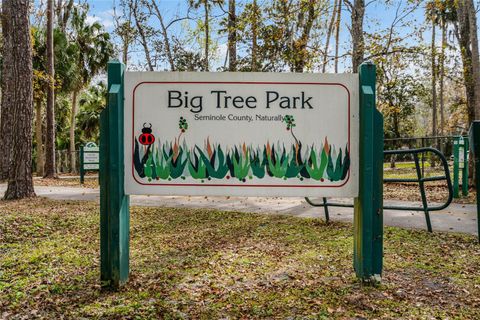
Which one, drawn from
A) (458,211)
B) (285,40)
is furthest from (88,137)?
(458,211)

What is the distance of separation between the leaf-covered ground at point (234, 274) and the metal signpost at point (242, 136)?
0.38 m

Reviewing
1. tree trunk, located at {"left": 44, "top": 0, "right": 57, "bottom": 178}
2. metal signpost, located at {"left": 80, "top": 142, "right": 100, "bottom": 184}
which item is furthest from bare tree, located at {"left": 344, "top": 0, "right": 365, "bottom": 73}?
tree trunk, located at {"left": 44, "top": 0, "right": 57, "bottom": 178}

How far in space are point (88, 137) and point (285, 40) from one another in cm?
2039

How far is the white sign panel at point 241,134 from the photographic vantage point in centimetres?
362

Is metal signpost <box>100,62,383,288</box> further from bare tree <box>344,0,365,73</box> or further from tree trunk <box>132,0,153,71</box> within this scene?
tree trunk <box>132,0,153,71</box>

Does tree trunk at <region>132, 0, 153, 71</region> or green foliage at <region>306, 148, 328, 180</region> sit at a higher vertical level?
tree trunk at <region>132, 0, 153, 71</region>

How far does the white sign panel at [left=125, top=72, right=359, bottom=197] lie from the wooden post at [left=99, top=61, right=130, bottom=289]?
0.45ft

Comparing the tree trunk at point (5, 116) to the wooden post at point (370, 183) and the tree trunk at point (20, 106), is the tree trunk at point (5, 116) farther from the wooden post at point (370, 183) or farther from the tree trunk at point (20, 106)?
the wooden post at point (370, 183)

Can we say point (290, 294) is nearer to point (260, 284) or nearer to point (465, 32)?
point (260, 284)

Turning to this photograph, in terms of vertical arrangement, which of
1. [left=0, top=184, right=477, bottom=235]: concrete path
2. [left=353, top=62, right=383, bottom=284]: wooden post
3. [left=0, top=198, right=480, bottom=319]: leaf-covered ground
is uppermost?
[left=353, top=62, right=383, bottom=284]: wooden post

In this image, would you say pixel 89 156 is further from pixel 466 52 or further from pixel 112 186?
pixel 466 52

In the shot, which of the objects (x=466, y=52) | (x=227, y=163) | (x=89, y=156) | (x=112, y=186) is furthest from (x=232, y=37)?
(x=112, y=186)

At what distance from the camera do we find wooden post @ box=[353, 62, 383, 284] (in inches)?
136

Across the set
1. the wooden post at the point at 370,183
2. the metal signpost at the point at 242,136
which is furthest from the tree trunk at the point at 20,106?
the wooden post at the point at 370,183
